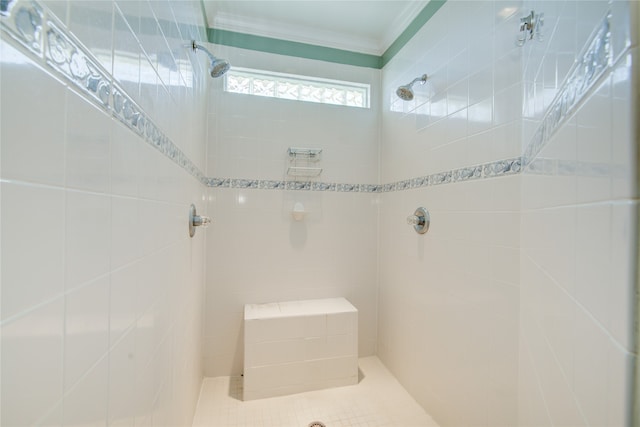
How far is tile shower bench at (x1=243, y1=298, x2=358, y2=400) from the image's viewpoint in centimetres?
181

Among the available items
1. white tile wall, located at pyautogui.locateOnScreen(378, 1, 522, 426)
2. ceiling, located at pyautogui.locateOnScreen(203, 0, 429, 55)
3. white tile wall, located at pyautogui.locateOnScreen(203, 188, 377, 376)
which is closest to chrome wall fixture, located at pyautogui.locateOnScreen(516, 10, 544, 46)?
white tile wall, located at pyautogui.locateOnScreen(378, 1, 522, 426)

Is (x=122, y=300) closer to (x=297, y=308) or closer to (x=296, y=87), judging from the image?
(x=297, y=308)

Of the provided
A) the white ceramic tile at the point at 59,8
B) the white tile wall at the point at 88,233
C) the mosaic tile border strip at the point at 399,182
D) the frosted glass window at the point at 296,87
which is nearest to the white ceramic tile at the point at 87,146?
the white tile wall at the point at 88,233

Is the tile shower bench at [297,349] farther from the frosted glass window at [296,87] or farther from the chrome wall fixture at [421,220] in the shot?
the frosted glass window at [296,87]

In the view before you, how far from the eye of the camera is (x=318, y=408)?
1724 mm

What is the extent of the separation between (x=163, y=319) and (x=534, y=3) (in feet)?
5.49

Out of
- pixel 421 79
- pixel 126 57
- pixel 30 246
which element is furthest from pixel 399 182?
pixel 30 246

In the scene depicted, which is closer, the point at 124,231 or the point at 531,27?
the point at 124,231

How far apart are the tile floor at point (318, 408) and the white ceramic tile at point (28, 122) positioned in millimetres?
1783

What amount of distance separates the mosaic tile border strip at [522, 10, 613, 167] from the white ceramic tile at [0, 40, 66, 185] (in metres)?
0.73

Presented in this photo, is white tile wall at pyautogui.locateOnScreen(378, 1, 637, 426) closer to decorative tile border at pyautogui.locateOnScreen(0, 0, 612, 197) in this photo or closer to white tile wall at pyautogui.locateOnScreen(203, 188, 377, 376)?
decorative tile border at pyautogui.locateOnScreen(0, 0, 612, 197)

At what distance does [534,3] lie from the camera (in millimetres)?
910

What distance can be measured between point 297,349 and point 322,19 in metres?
2.41

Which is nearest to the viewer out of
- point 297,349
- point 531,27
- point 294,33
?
point 531,27
